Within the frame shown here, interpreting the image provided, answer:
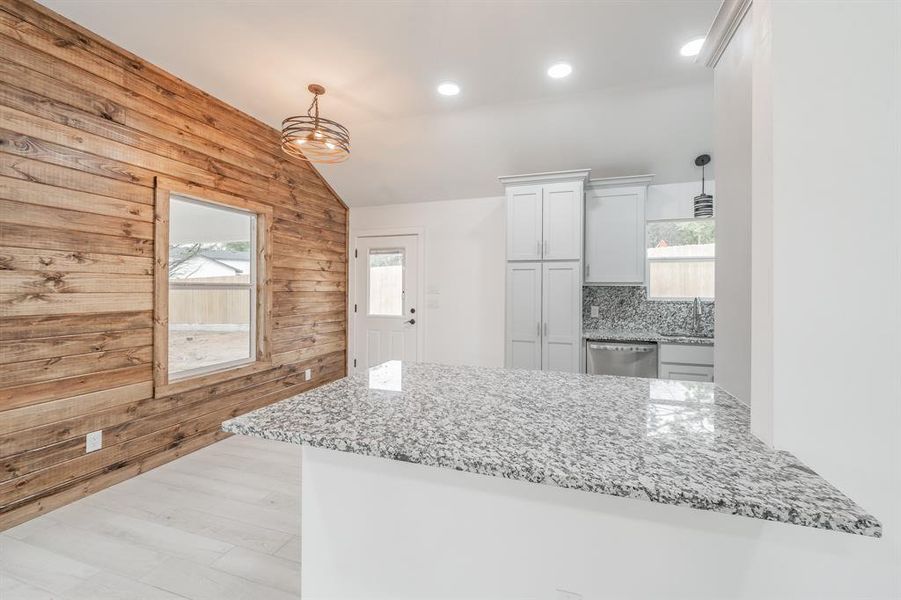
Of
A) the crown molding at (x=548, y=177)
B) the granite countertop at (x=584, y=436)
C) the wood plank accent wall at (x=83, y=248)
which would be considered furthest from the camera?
the crown molding at (x=548, y=177)

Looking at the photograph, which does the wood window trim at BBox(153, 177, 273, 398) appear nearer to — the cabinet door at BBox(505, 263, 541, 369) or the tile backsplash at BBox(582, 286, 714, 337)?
the cabinet door at BBox(505, 263, 541, 369)

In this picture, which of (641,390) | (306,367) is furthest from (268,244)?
(641,390)

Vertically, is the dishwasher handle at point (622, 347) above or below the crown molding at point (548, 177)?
below

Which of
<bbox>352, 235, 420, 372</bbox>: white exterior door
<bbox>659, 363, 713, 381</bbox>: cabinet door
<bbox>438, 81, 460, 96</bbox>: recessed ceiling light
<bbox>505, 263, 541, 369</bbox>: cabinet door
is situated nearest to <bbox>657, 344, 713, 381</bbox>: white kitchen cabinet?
<bbox>659, 363, 713, 381</bbox>: cabinet door

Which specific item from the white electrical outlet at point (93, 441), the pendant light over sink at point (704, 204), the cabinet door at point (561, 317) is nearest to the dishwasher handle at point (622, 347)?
the cabinet door at point (561, 317)

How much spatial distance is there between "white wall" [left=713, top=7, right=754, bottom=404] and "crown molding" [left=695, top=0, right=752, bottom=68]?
0.07 ft

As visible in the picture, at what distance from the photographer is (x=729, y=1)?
44.1 inches

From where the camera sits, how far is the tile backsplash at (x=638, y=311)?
401cm

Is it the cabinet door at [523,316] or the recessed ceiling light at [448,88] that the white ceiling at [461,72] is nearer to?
the recessed ceiling light at [448,88]

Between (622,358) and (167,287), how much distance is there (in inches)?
150

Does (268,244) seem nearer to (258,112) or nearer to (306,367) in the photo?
(258,112)

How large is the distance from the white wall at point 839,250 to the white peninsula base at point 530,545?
0.39ft

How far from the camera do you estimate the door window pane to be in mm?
4969

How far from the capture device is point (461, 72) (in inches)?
114
